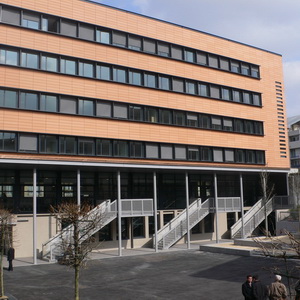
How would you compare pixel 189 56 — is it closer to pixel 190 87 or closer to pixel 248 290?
pixel 190 87

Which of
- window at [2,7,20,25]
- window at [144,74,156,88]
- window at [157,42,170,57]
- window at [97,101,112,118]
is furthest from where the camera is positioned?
window at [157,42,170,57]

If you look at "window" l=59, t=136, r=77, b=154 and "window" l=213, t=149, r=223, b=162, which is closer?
"window" l=59, t=136, r=77, b=154

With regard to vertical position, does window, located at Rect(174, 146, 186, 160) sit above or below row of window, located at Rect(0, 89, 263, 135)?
below

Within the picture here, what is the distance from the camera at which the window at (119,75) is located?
38031 millimetres

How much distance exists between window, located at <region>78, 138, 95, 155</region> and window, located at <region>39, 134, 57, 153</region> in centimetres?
219

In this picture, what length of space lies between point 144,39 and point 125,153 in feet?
37.1

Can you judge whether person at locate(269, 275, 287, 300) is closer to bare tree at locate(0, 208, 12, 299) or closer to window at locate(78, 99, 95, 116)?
bare tree at locate(0, 208, 12, 299)

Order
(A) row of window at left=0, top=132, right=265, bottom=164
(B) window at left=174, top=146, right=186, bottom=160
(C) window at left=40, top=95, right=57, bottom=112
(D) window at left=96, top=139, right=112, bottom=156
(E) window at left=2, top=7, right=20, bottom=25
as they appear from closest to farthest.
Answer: (A) row of window at left=0, top=132, right=265, bottom=164
(E) window at left=2, top=7, right=20, bottom=25
(C) window at left=40, top=95, right=57, bottom=112
(D) window at left=96, top=139, right=112, bottom=156
(B) window at left=174, top=146, right=186, bottom=160

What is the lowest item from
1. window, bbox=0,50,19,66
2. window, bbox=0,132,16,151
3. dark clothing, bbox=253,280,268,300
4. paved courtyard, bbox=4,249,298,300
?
paved courtyard, bbox=4,249,298,300

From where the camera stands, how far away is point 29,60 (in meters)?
33.6

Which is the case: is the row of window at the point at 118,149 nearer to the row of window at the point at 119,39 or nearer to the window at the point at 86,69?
the window at the point at 86,69

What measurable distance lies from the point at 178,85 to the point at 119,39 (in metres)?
7.48

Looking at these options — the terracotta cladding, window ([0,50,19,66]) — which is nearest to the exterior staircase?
the terracotta cladding

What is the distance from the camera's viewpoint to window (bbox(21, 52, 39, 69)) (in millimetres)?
33359
